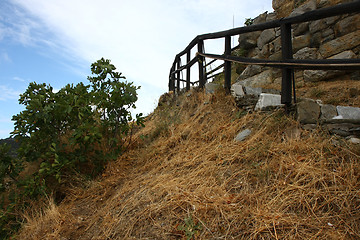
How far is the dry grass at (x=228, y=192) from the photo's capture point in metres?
2.03

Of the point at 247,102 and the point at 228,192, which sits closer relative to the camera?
the point at 228,192

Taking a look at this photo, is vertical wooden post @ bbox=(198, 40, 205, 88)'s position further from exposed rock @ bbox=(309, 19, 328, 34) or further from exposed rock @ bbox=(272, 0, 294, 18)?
exposed rock @ bbox=(272, 0, 294, 18)

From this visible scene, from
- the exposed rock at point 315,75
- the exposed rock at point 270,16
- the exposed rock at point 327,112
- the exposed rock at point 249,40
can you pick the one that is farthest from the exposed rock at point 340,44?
the exposed rock at point 270,16

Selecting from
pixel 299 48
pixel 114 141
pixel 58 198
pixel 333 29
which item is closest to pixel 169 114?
pixel 114 141

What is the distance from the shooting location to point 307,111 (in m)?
3.14

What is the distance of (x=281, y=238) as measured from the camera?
190 centimetres

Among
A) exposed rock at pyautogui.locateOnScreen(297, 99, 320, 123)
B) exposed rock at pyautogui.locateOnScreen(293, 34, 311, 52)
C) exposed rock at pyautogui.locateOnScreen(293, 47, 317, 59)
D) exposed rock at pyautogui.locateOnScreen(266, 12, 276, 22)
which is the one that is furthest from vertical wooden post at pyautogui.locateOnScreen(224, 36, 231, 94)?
exposed rock at pyautogui.locateOnScreen(266, 12, 276, 22)

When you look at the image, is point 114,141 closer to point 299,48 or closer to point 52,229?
point 52,229

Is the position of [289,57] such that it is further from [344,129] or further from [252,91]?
[344,129]

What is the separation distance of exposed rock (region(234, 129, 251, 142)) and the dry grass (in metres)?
0.07

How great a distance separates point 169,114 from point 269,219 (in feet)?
13.4

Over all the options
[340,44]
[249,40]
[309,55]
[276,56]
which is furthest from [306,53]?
[249,40]

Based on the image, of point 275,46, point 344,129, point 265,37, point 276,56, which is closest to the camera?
point 344,129

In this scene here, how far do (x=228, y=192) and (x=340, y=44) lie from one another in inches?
203
